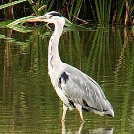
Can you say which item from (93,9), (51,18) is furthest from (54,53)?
(93,9)

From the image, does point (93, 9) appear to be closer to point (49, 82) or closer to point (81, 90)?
point (49, 82)

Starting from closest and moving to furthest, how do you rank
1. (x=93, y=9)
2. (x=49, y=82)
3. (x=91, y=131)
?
(x=91, y=131)
(x=49, y=82)
(x=93, y=9)

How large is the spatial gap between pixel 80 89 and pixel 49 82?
2.60m

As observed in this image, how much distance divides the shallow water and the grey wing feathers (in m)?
0.25

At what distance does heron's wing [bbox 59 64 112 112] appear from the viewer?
7871 millimetres

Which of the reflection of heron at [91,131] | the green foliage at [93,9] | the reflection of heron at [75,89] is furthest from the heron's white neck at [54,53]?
the green foliage at [93,9]

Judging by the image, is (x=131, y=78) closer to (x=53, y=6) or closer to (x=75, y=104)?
(x=75, y=104)

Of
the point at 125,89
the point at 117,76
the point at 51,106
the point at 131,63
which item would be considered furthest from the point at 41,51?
the point at 51,106

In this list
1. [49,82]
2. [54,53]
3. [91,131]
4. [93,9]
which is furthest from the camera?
[93,9]

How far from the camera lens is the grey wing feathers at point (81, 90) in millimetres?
7871

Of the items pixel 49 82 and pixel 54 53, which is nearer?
pixel 54 53

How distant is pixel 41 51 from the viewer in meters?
14.5

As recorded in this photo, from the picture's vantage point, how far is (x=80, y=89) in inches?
313

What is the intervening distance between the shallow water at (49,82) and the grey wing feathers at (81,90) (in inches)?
9.7
